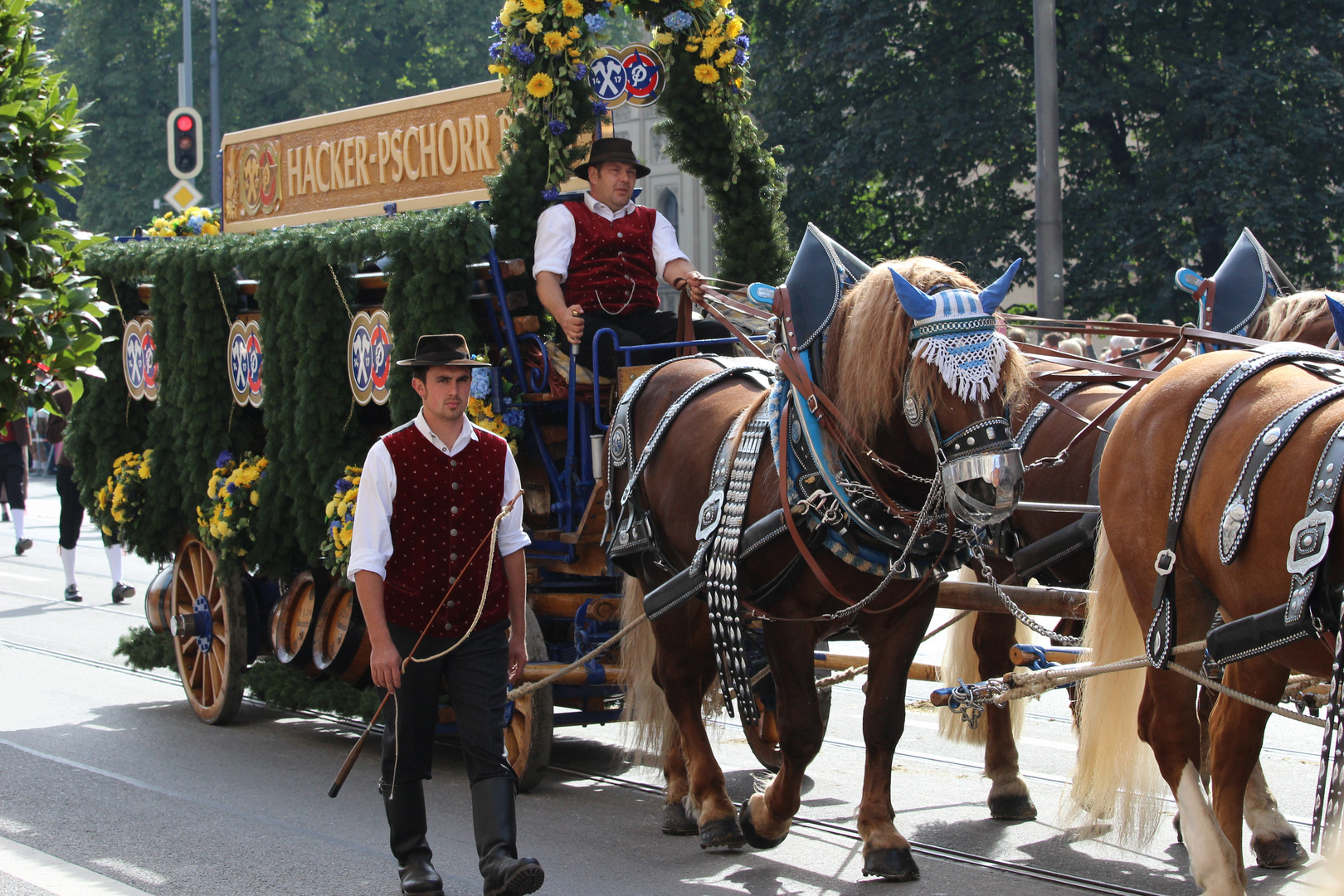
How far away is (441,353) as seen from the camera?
4562mm

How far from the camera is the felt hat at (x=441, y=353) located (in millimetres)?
4535

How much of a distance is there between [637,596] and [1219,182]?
1580cm

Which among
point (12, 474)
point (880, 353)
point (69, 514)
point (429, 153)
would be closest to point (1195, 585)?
point (880, 353)

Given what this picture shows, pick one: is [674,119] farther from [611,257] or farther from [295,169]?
[295,169]

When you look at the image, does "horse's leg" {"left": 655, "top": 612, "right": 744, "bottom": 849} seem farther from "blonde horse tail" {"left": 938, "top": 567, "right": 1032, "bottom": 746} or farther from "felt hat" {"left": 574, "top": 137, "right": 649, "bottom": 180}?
"felt hat" {"left": 574, "top": 137, "right": 649, "bottom": 180}

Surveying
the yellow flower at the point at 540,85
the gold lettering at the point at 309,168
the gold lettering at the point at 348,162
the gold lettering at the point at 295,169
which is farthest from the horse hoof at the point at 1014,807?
the gold lettering at the point at 295,169

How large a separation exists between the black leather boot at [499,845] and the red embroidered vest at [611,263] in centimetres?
256

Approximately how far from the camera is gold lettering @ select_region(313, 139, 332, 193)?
316 inches

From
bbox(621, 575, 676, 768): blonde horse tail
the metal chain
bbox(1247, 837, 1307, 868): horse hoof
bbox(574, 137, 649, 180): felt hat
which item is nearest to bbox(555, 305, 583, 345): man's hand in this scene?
bbox(574, 137, 649, 180): felt hat

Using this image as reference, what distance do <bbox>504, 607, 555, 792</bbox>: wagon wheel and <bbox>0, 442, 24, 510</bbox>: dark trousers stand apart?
11.1 metres

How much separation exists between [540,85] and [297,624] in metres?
2.98

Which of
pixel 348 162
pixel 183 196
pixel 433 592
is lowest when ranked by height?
pixel 433 592

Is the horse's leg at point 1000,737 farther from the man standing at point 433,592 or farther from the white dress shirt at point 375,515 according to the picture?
the white dress shirt at point 375,515

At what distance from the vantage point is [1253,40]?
20.1 meters
